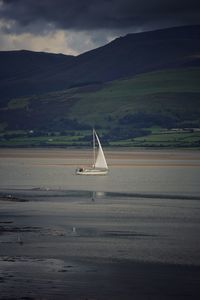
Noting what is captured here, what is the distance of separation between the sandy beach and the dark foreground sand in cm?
5

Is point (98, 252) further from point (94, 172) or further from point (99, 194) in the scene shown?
A: point (94, 172)

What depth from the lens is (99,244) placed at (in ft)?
209

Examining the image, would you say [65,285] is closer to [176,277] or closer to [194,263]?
[176,277]

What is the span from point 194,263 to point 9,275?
38.5 ft

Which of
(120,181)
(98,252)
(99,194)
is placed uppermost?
(98,252)

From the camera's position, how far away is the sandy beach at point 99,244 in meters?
47.6

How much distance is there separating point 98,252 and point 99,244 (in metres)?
3.78

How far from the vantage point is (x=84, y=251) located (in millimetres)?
60250

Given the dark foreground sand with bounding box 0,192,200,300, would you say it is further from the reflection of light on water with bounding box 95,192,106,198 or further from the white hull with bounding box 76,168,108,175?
the white hull with bounding box 76,168,108,175

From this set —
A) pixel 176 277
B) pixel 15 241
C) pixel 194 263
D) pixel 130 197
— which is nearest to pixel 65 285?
pixel 176 277

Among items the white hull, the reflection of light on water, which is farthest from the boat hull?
the reflection of light on water

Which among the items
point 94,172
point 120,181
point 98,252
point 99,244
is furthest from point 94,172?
point 98,252

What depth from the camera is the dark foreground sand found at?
1857 inches

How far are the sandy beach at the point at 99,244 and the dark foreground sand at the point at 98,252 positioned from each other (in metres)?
0.05
